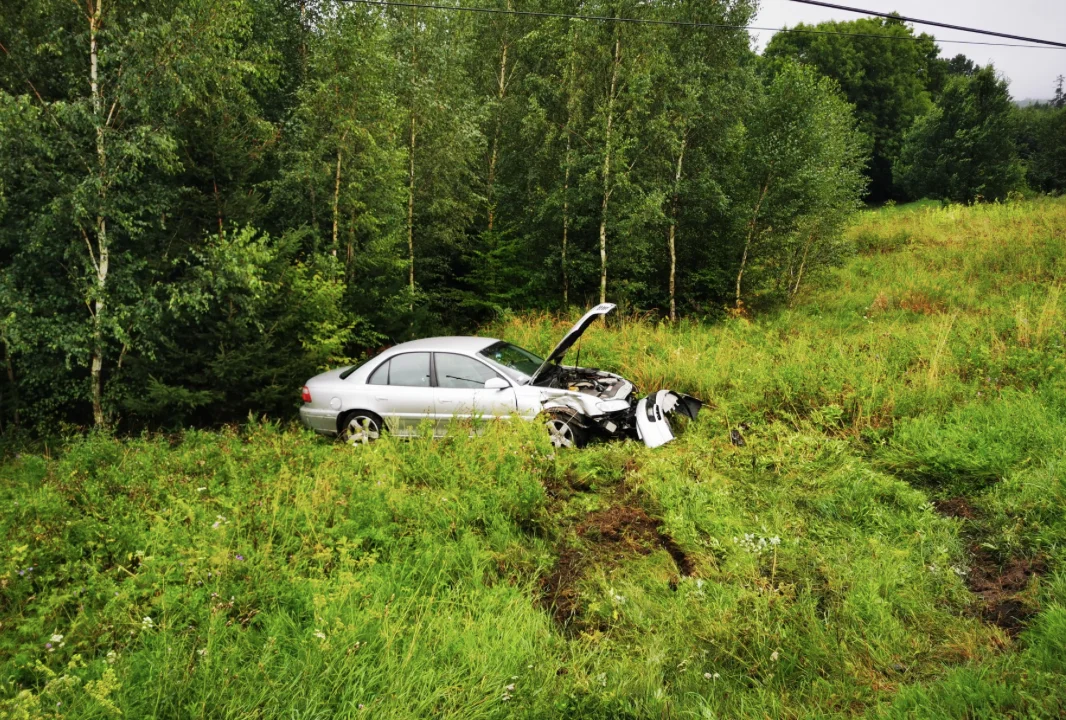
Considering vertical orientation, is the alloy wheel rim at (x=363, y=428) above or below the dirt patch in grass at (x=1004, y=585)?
below

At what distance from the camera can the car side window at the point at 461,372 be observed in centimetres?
698

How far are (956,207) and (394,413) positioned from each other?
24.1m

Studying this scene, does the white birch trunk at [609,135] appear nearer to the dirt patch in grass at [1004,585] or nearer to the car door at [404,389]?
the car door at [404,389]

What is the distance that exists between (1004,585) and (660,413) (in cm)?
342

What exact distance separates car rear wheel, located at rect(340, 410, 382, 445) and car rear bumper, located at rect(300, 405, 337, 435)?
0.49 ft

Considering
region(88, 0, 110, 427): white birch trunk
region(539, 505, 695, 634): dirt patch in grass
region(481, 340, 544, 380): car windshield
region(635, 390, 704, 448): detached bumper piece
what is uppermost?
region(88, 0, 110, 427): white birch trunk

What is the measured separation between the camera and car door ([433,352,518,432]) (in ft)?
22.2

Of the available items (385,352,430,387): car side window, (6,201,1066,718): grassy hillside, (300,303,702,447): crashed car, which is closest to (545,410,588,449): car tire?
(300,303,702,447): crashed car

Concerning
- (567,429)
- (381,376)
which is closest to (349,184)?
(381,376)

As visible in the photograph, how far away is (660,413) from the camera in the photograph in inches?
258

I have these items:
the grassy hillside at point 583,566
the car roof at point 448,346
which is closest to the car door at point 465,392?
the car roof at point 448,346

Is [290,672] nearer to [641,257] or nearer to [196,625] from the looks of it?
[196,625]

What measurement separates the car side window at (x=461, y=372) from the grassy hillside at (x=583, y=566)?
1187mm

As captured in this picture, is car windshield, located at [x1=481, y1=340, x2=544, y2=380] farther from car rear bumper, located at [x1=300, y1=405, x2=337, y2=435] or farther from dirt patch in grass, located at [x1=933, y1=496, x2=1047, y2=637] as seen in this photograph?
dirt patch in grass, located at [x1=933, y1=496, x2=1047, y2=637]
